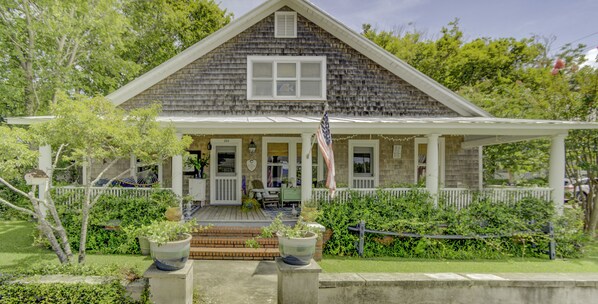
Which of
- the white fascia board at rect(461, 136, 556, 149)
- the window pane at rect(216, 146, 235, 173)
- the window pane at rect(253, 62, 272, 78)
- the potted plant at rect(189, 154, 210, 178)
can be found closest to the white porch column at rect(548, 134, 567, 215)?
the white fascia board at rect(461, 136, 556, 149)

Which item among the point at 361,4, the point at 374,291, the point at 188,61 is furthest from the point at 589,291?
the point at 361,4

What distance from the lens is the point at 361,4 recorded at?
15.4 meters

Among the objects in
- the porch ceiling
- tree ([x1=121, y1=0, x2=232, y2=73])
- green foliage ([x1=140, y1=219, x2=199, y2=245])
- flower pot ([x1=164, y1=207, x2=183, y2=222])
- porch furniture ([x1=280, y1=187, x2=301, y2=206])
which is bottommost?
flower pot ([x1=164, y1=207, x2=183, y2=222])

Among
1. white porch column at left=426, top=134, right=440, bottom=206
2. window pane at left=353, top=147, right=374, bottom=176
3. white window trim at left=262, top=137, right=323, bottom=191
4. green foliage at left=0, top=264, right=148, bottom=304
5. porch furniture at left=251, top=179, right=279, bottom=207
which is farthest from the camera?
window pane at left=353, top=147, right=374, bottom=176

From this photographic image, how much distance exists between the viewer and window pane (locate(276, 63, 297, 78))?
417 inches

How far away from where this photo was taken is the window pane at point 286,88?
1062cm

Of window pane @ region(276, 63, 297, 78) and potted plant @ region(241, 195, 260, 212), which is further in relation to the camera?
window pane @ region(276, 63, 297, 78)

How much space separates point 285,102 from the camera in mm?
10594

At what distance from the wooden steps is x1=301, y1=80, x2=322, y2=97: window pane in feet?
17.0

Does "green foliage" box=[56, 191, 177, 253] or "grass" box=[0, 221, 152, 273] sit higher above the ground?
"green foliage" box=[56, 191, 177, 253]

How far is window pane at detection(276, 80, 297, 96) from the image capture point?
1062 cm

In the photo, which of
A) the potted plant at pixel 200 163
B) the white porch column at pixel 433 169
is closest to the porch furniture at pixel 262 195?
the potted plant at pixel 200 163

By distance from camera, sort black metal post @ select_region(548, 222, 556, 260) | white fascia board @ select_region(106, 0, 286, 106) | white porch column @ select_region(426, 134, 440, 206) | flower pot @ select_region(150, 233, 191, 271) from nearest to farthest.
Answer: flower pot @ select_region(150, 233, 191, 271), black metal post @ select_region(548, 222, 556, 260), white porch column @ select_region(426, 134, 440, 206), white fascia board @ select_region(106, 0, 286, 106)

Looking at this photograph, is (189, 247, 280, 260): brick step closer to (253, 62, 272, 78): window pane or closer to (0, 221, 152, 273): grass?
(0, 221, 152, 273): grass
